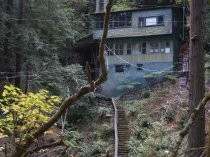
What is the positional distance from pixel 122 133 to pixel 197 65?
18.1 metres

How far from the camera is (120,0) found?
4575 cm

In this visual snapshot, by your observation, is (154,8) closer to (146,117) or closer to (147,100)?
(147,100)

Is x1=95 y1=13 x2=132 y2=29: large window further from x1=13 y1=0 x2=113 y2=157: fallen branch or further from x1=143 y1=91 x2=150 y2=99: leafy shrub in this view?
x1=13 y1=0 x2=113 y2=157: fallen branch

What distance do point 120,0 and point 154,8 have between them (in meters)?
7.25

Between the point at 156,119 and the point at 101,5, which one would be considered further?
the point at 101,5

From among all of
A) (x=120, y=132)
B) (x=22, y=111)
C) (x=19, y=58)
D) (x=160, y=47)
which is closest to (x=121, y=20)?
(x=160, y=47)

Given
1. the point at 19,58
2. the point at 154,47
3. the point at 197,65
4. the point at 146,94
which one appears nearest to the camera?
the point at 197,65

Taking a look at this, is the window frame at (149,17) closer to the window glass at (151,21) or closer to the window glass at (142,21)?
the window glass at (142,21)

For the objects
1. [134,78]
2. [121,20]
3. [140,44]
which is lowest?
[134,78]

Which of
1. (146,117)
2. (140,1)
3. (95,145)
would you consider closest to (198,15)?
(95,145)

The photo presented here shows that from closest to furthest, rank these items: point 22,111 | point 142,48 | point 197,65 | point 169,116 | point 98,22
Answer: point 22,111 < point 197,65 < point 169,116 < point 142,48 < point 98,22

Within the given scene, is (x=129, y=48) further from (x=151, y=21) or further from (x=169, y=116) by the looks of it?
(x=169, y=116)

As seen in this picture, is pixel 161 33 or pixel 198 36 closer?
pixel 198 36

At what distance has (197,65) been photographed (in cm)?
952
